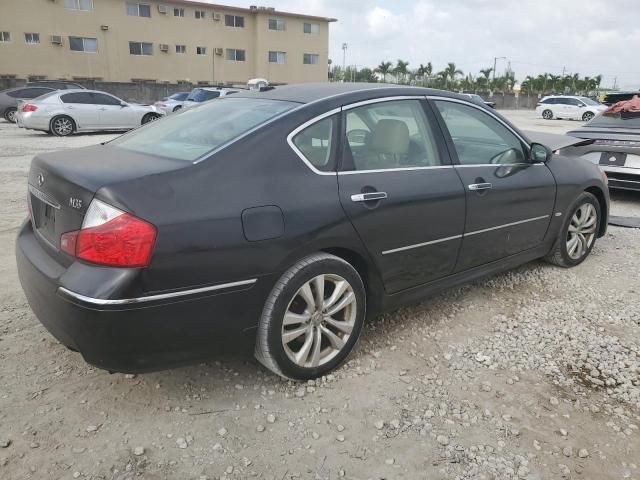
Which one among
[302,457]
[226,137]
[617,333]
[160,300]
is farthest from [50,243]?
[617,333]

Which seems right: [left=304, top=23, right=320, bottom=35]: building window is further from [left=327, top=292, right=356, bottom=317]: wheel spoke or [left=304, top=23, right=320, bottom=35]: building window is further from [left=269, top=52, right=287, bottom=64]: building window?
[left=327, top=292, right=356, bottom=317]: wheel spoke

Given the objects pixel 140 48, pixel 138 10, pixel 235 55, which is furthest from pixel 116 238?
pixel 235 55

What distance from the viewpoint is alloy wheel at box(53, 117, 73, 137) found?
15373 mm

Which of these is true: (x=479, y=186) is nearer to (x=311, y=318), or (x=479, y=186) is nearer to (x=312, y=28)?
(x=311, y=318)

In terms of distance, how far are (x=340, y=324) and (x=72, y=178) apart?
155cm

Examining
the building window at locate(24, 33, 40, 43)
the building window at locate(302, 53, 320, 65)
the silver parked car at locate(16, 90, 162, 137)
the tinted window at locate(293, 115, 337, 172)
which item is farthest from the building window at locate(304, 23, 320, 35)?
the tinted window at locate(293, 115, 337, 172)

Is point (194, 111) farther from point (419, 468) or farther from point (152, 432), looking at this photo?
point (419, 468)

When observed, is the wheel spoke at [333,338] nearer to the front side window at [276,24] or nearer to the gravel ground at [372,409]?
the gravel ground at [372,409]

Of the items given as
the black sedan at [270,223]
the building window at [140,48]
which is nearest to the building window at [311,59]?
the building window at [140,48]

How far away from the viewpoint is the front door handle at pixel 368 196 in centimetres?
283

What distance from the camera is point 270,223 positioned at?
97.7 inches

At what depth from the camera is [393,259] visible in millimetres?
3072

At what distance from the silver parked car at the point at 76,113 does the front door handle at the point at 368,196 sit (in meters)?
15.1

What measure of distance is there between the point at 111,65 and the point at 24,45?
5.42m
